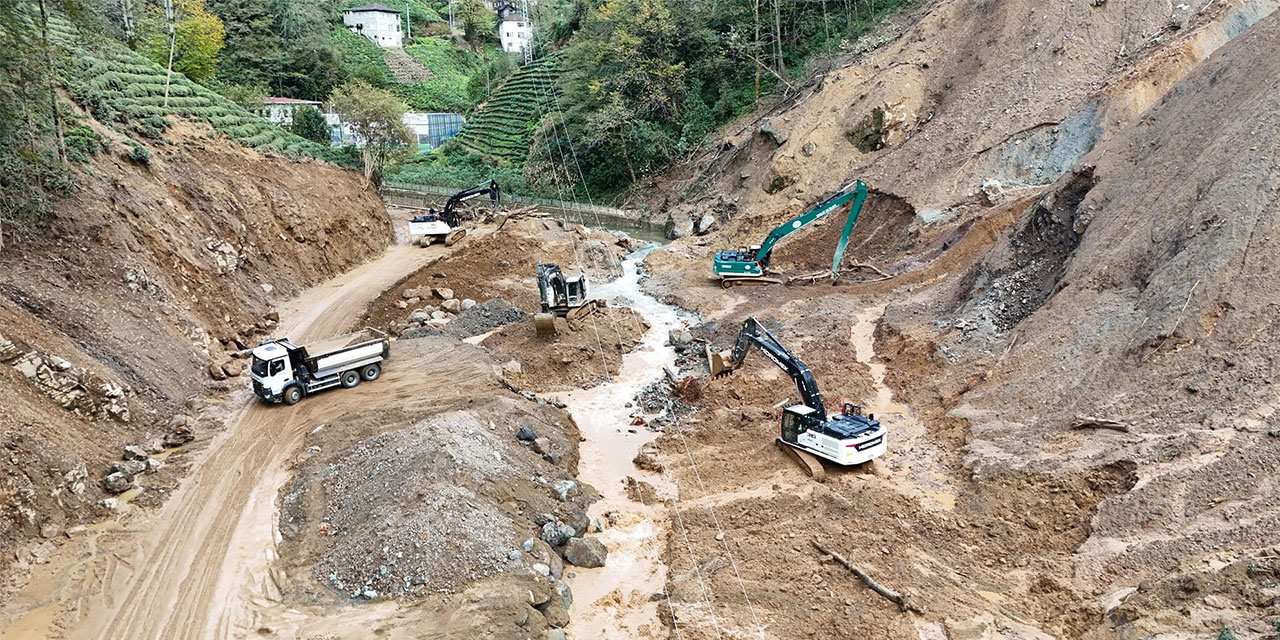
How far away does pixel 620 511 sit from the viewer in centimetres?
1716

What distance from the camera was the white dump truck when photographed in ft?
69.1

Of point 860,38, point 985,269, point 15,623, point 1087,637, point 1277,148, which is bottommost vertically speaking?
point 1087,637

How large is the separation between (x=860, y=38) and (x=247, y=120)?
33.2 metres

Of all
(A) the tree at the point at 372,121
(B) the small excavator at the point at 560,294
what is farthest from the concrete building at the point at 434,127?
(B) the small excavator at the point at 560,294

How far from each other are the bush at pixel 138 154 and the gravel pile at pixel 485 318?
11.6 m

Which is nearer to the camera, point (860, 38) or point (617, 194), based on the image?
point (860, 38)

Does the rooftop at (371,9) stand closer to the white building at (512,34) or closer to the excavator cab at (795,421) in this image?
the white building at (512,34)

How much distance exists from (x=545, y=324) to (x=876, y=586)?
14615mm

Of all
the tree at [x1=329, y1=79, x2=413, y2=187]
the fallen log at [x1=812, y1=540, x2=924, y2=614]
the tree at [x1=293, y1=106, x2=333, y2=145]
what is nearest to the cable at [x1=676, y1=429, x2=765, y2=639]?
the fallen log at [x1=812, y1=540, x2=924, y2=614]

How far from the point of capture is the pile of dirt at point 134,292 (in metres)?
16.3

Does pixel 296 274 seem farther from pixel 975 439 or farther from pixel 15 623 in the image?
pixel 975 439

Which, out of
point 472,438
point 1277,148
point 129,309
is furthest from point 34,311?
point 1277,148

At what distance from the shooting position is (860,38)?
46.4 meters

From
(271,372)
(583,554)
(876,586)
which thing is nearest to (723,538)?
(583,554)
